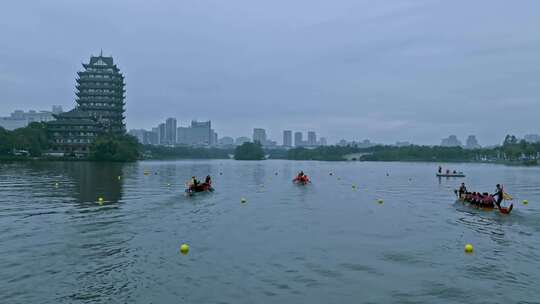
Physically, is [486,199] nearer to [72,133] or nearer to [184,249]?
[184,249]

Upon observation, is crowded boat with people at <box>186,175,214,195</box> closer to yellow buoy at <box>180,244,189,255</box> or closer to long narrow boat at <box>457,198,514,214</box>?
yellow buoy at <box>180,244,189,255</box>

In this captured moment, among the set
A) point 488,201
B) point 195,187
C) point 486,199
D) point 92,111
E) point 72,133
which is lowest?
point 488,201

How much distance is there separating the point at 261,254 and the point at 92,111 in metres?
138

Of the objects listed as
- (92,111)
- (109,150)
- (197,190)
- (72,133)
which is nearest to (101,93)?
(92,111)

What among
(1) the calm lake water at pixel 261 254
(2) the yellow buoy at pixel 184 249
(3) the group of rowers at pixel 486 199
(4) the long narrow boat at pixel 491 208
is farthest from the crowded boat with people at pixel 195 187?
(3) the group of rowers at pixel 486 199

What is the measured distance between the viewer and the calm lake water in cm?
1430

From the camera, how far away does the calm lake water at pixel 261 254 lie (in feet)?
46.9

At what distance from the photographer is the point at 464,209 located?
33.8 m

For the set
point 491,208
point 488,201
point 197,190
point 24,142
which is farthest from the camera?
point 24,142

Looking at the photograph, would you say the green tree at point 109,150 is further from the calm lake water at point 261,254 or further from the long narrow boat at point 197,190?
the calm lake water at point 261,254

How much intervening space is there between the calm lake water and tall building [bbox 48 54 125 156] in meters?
106

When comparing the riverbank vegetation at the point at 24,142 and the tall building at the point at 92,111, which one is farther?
the tall building at the point at 92,111

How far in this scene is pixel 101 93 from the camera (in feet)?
480

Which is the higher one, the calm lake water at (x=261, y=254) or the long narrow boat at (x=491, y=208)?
the long narrow boat at (x=491, y=208)
